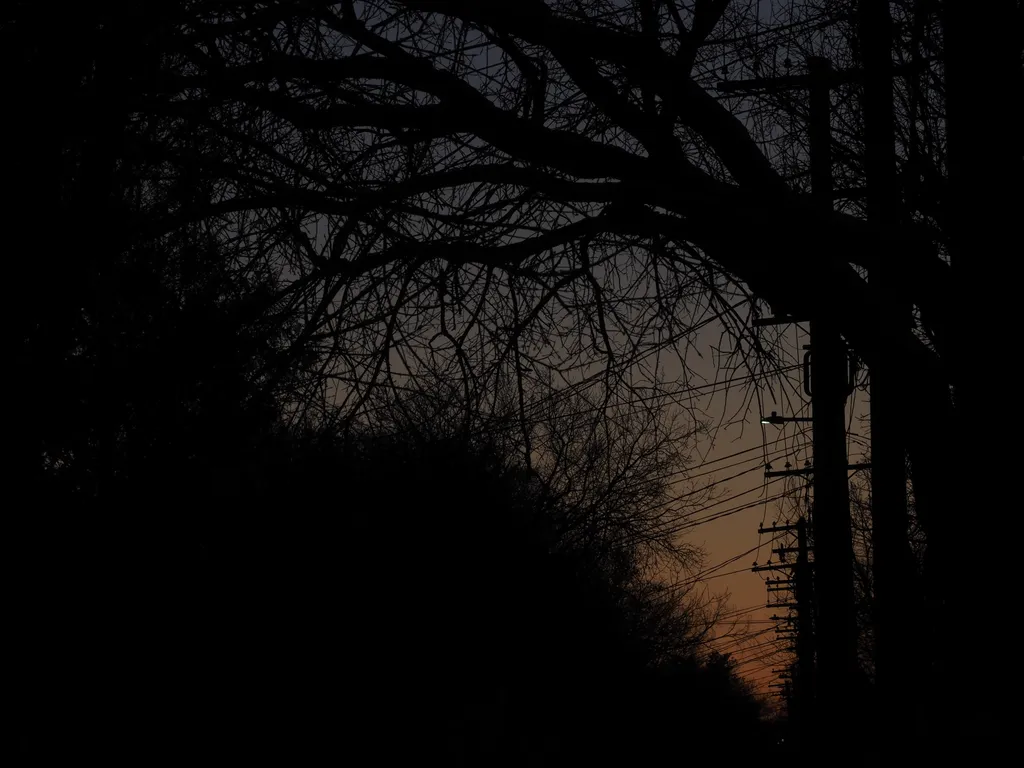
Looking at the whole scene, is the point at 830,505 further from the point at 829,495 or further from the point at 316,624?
the point at 316,624

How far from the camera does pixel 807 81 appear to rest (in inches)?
284

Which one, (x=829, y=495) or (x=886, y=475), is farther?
(x=829, y=495)

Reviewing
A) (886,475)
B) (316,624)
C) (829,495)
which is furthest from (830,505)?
(316,624)

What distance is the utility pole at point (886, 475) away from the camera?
261 inches

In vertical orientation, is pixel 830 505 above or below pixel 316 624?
above

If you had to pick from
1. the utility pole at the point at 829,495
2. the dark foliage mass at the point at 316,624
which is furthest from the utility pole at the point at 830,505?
the dark foliage mass at the point at 316,624

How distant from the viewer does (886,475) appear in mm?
7379

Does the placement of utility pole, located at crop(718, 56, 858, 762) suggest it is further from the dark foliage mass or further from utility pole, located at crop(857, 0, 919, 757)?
the dark foliage mass

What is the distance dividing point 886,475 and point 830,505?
1294mm

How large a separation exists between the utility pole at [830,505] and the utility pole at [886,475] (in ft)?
1.52

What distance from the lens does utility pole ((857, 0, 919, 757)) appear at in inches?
261

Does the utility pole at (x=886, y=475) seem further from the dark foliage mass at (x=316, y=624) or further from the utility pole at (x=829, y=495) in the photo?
the dark foliage mass at (x=316, y=624)

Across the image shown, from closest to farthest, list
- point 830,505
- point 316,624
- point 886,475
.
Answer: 1. point 886,475
2. point 316,624
3. point 830,505

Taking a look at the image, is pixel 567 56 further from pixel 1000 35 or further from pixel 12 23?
pixel 12 23
